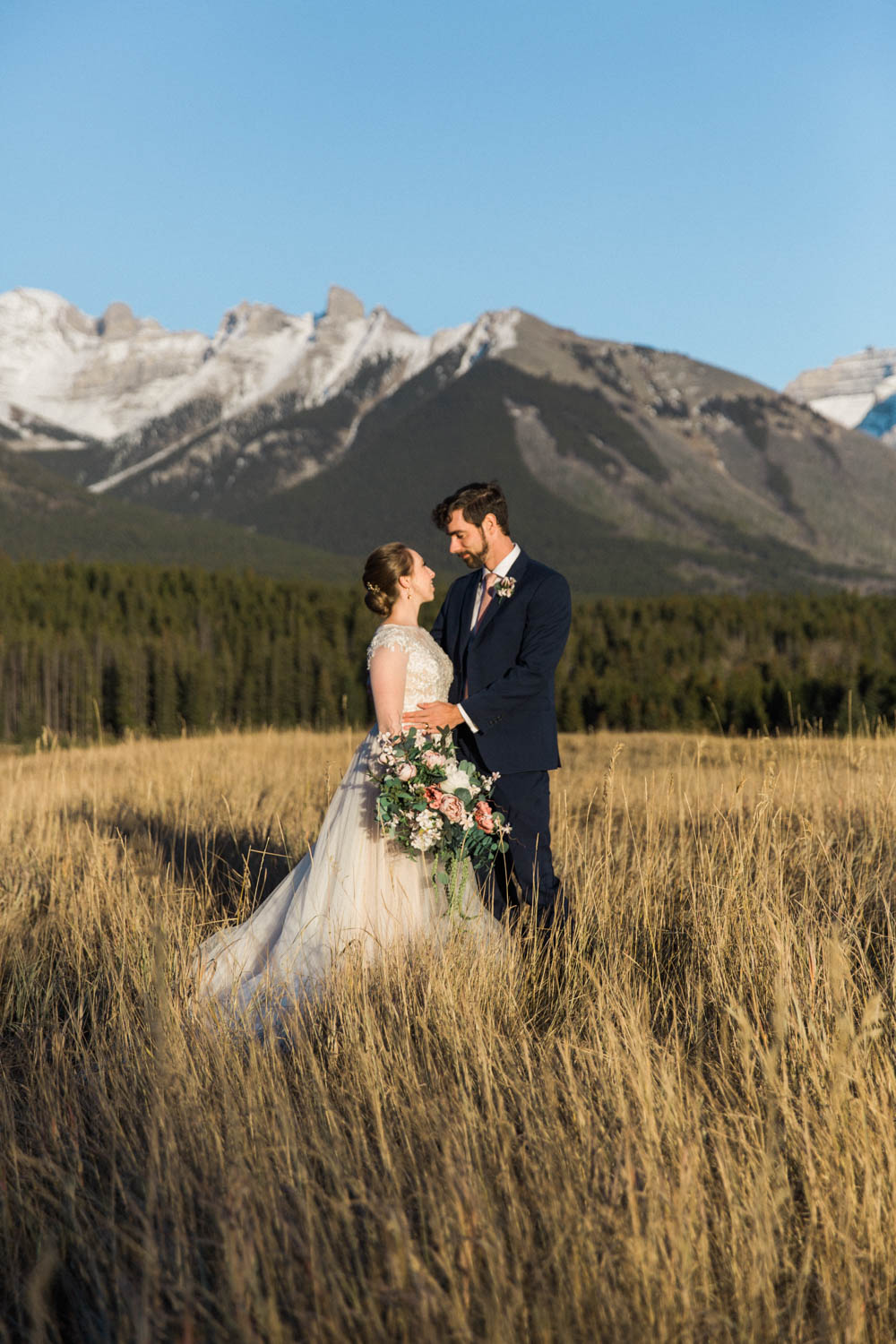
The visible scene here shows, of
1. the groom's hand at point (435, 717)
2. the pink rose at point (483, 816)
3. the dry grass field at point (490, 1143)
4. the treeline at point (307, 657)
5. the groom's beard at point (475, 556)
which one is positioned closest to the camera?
the dry grass field at point (490, 1143)

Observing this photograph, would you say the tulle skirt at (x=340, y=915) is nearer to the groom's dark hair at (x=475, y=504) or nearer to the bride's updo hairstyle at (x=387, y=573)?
the bride's updo hairstyle at (x=387, y=573)

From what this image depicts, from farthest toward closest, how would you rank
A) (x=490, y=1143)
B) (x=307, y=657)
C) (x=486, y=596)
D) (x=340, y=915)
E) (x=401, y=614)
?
(x=307, y=657), (x=486, y=596), (x=401, y=614), (x=340, y=915), (x=490, y=1143)

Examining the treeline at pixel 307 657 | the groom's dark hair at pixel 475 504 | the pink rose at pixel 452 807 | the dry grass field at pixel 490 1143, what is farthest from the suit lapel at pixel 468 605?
the treeline at pixel 307 657

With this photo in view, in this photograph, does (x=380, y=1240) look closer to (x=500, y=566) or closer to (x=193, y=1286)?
(x=193, y=1286)

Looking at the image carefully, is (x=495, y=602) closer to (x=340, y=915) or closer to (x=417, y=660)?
(x=417, y=660)

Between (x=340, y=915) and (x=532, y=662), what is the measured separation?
1.39 metres

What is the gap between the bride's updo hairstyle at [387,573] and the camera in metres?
5.11

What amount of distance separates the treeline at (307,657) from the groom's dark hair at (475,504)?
30.0m

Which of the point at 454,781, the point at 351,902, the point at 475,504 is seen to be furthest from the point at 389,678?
the point at 351,902

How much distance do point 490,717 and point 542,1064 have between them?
2013 mm

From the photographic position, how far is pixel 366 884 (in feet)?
16.2

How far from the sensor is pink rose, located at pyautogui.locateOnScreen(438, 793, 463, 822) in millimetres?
4480

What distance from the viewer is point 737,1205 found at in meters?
2.50

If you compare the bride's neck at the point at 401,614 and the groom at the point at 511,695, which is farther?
the bride's neck at the point at 401,614
